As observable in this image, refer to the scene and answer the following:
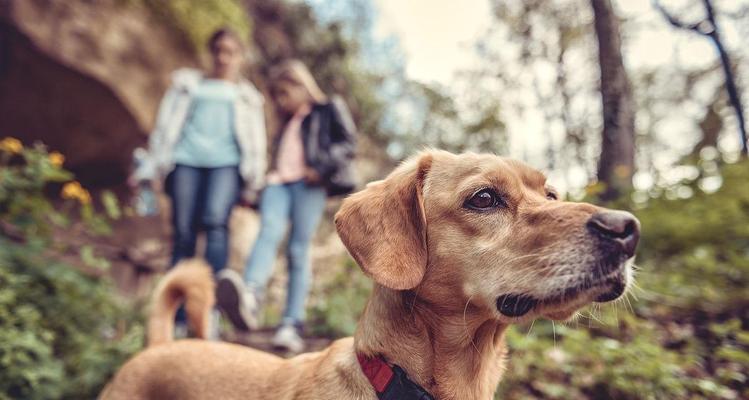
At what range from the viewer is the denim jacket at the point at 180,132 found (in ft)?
14.6

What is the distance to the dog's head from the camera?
1.56m

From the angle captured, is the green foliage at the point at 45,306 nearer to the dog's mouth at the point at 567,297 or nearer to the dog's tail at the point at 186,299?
the dog's tail at the point at 186,299

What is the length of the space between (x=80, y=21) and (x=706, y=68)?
15184mm

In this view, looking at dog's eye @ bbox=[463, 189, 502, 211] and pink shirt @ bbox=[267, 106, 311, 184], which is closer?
dog's eye @ bbox=[463, 189, 502, 211]

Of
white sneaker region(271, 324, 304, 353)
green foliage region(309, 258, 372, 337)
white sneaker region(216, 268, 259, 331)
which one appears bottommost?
green foliage region(309, 258, 372, 337)

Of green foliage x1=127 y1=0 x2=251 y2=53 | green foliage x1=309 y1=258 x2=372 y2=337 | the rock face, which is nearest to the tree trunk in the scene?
green foliage x1=309 y1=258 x2=372 y2=337

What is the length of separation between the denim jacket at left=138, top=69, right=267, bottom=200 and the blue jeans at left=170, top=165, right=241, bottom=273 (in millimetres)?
164

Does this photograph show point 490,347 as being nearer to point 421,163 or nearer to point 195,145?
point 421,163

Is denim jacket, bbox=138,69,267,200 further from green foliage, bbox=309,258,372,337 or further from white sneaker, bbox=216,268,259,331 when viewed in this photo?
green foliage, bbox=309,258,372,337

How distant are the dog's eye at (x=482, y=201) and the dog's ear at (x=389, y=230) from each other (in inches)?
7.9

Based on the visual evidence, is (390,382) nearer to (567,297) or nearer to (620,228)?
(567,297)

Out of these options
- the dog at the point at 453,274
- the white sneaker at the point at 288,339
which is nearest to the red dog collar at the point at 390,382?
the dog at the point at 453,274

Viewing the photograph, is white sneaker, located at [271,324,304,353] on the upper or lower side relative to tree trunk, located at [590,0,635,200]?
lower

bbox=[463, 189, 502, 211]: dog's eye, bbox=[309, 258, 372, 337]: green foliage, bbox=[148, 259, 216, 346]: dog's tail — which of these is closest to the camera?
bbox=[463, 189, 502, 211]: dog's eye
